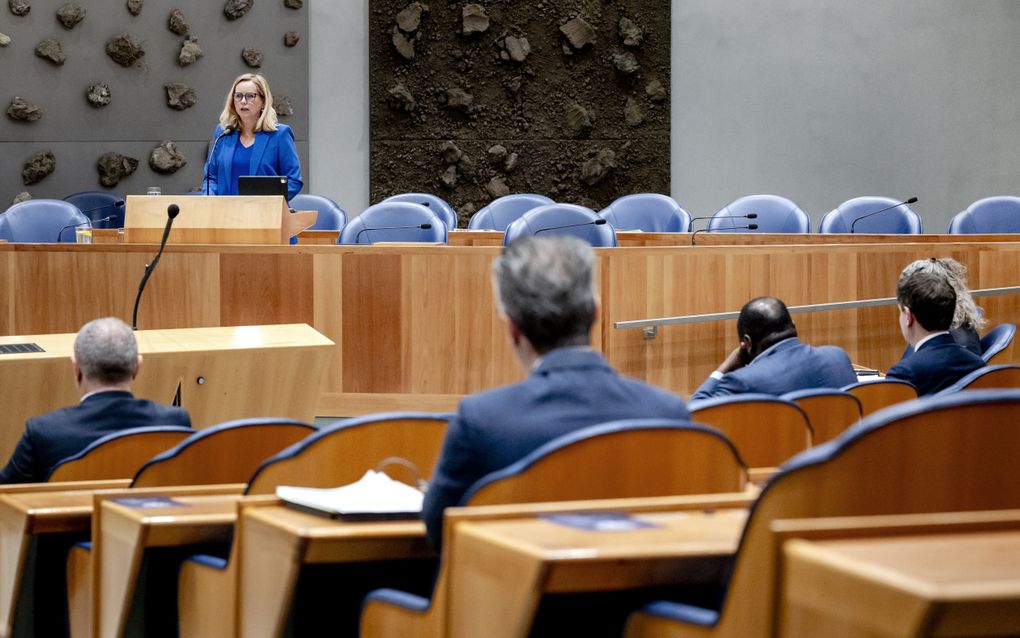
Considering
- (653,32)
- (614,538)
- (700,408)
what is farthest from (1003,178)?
(614,538)

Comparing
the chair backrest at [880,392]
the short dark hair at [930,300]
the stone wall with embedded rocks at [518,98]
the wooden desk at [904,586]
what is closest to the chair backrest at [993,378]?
the chair backrest at [880,392]

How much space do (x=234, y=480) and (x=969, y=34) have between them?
10.1 metres

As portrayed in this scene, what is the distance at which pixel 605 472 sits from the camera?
5.24 feet

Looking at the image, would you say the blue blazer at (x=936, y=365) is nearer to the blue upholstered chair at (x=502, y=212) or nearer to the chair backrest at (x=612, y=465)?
the chair backrest at (x=612, y=465)

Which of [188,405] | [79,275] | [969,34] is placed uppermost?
[969,34]

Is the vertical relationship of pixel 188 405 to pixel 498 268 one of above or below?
below

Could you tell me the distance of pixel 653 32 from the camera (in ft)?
36.8

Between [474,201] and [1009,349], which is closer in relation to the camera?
[1009,349]

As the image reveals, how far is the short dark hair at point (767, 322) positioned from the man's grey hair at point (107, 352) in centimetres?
171

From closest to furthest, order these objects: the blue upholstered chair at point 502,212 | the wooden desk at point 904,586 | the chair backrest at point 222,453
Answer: the wooden desk at point 904,586 < the chair backrest at point 222,453 < the blue upholstered chair at point 502,212

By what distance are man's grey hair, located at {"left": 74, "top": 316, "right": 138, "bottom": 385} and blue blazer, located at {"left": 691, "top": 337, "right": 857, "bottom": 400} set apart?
1.57m

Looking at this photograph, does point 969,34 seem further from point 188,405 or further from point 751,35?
point 188,405

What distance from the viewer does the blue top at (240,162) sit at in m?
6.41

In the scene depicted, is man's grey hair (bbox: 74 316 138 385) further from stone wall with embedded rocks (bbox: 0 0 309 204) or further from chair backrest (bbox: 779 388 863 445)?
stone wall with embedded rocks (bbox: 0 0 309 204)
